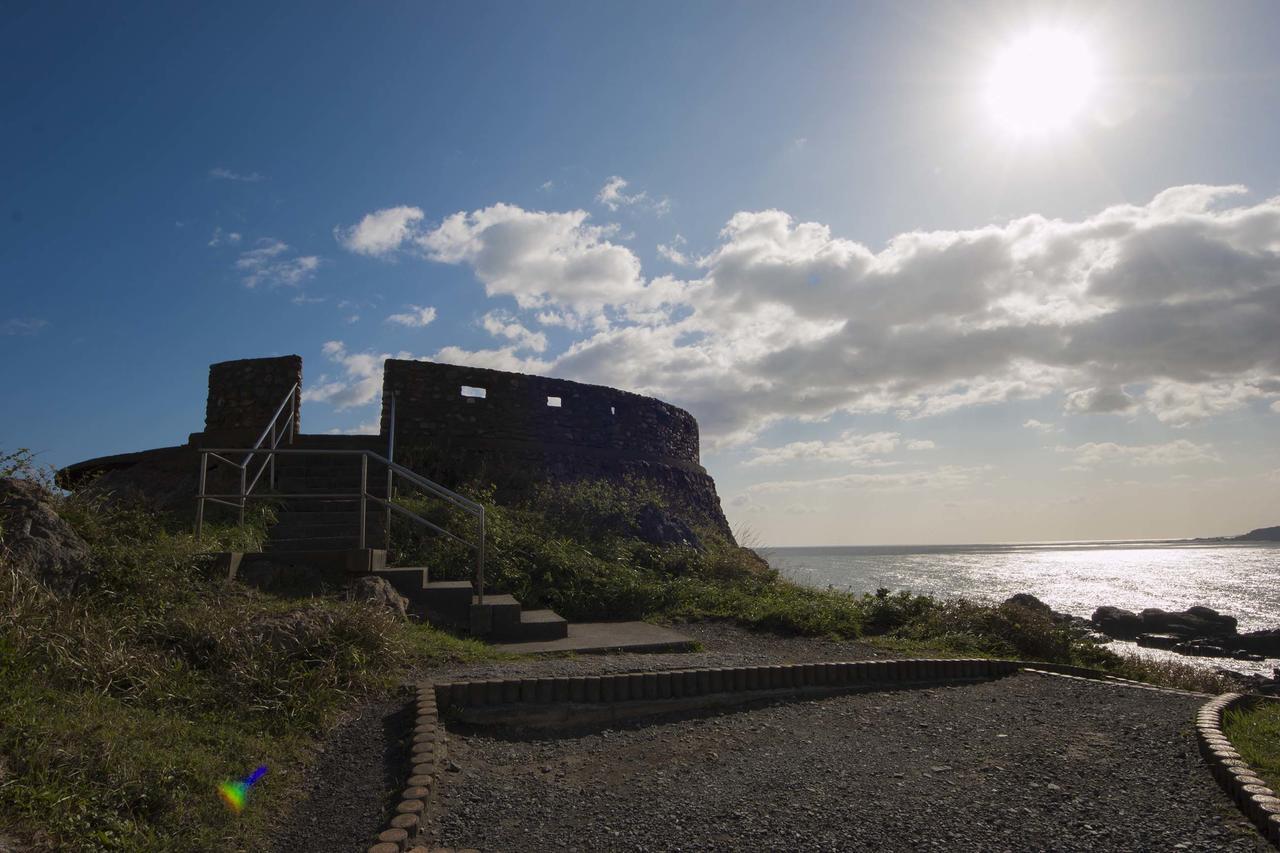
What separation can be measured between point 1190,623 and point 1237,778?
23.3 m

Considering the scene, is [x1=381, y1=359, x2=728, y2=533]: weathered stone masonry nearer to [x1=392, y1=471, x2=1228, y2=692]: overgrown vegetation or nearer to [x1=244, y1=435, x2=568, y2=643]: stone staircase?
[x1=392, y1=471, x2=1228, y2=692]: overgrown vegetation

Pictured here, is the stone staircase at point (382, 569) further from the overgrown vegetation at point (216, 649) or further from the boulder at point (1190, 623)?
the boulder at point (1190, 623)

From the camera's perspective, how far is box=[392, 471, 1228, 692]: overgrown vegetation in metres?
7.57

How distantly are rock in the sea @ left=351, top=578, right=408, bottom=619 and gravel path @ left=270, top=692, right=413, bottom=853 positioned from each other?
70.7 inches

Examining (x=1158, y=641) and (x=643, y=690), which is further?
(x=1158, y=641)

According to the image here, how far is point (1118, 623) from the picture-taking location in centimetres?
2283

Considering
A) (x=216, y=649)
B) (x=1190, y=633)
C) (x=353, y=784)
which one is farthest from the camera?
(x=1190, y=633)

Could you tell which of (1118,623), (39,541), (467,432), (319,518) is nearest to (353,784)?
(39,541)

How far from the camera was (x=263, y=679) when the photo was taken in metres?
3.92

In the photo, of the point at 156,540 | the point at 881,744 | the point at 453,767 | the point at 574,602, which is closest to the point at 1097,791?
the point at 881,744

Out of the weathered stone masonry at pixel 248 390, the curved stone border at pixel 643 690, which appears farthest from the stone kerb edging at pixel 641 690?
the weathered stone masonry at pixel 248 390

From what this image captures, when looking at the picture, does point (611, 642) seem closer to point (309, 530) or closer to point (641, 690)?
point (641, 690)

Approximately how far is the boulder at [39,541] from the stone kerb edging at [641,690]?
233 centimetres

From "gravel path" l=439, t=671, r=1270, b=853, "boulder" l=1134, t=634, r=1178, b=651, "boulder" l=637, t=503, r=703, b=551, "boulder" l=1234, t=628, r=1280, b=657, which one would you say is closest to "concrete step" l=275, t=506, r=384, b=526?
"boulder" l=637, t=503, r=703, b=551
